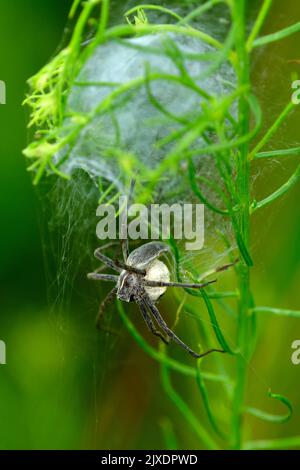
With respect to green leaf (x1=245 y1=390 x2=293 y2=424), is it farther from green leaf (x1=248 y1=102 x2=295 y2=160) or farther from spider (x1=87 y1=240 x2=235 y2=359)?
green leaf (x1=248 y1=102 x2=295 y2=160)

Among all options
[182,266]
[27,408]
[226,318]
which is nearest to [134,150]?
[182,266]

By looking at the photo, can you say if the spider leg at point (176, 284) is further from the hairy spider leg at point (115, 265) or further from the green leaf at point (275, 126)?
the green leaf at point (275, 126)

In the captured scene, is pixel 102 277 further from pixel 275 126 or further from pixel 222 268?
pixel 275 126

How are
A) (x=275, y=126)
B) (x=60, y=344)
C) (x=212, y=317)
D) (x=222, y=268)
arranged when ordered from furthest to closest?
(x=60, y=344)
(x=222, y=268)
(x=212, y=317)
(x=275, y=126)

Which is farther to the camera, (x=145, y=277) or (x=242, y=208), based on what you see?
(x=145, y=277)

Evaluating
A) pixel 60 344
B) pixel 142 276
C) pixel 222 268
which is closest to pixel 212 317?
pixel 222 268

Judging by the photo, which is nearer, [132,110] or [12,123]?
[132,110]

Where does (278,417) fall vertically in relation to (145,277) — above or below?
below

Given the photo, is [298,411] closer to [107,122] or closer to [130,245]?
[130,245]
